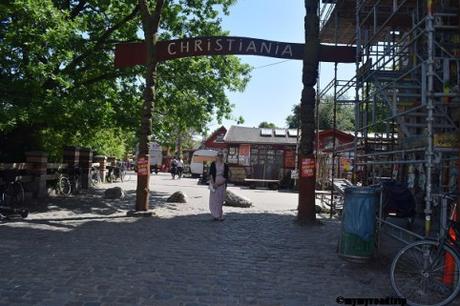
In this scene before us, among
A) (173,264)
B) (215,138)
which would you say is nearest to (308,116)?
(173,264)

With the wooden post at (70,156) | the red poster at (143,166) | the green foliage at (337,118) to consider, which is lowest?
the red poster at (143,166)

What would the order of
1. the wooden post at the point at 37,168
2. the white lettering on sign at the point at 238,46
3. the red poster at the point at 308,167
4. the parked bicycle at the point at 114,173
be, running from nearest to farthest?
the red poster at the point at 308,167, the white lettering on sign at the point at 238,46, the wooden post at the point at 37,168, the parked bicycle at the point at 114,173

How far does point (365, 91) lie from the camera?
14.3 m

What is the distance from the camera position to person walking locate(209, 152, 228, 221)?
12680mm

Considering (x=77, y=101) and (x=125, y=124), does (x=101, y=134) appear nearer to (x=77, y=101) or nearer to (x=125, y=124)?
(x=125, y=124)

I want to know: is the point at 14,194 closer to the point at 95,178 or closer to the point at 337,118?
the point at 95,178

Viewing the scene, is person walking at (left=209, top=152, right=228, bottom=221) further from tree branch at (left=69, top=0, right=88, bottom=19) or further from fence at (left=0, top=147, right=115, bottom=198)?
tree branch at (left=69, top=0, right=88, bottom=19)

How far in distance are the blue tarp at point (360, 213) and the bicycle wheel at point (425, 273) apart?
1534 mm

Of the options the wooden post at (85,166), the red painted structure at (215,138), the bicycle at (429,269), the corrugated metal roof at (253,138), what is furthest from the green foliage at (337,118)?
the bicycle at (429,269)

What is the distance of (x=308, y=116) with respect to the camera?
12.7 m

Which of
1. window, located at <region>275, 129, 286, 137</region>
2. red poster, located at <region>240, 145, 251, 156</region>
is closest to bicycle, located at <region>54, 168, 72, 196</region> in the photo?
red poster, located at <region>240, 145, 251, 156</region>

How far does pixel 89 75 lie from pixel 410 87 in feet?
35.0

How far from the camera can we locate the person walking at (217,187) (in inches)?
499

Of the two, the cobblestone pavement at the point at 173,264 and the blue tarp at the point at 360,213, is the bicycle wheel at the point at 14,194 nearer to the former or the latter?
the cobblestone pavement at the point at 173,264
